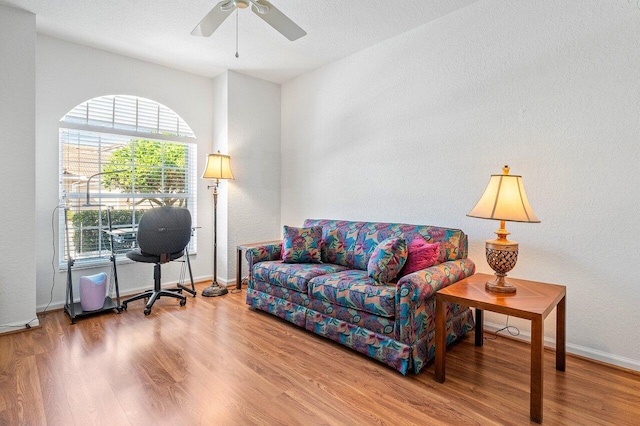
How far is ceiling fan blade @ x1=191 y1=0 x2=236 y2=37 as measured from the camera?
2.12 m

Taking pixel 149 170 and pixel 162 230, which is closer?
pixel 162 230

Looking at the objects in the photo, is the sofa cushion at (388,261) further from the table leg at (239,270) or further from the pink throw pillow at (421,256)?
the table leg at (239,270)

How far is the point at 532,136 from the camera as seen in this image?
2482 mm

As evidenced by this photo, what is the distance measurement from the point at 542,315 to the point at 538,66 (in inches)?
72.7

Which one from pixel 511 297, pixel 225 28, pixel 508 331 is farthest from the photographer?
pixel 225 28

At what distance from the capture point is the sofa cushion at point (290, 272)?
2.76m

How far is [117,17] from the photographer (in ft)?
9.41

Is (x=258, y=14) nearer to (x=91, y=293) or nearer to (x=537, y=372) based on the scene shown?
(x=537, y=372)

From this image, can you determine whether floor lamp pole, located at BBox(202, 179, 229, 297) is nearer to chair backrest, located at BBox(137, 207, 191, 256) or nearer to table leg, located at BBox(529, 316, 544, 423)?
chair backrest, located at BBox(137, 207, 191, 256)

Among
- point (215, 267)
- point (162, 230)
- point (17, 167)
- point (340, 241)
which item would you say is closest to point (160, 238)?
point (162, 230)

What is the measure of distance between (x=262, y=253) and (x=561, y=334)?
245cm

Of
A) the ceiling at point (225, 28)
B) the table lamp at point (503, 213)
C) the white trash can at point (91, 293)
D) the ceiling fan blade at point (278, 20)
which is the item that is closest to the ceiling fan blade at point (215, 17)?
the ceiling fan blade at point (278, 20)

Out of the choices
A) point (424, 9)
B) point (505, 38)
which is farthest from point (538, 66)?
point (424, 9)

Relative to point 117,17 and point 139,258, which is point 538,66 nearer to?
point 117,17
